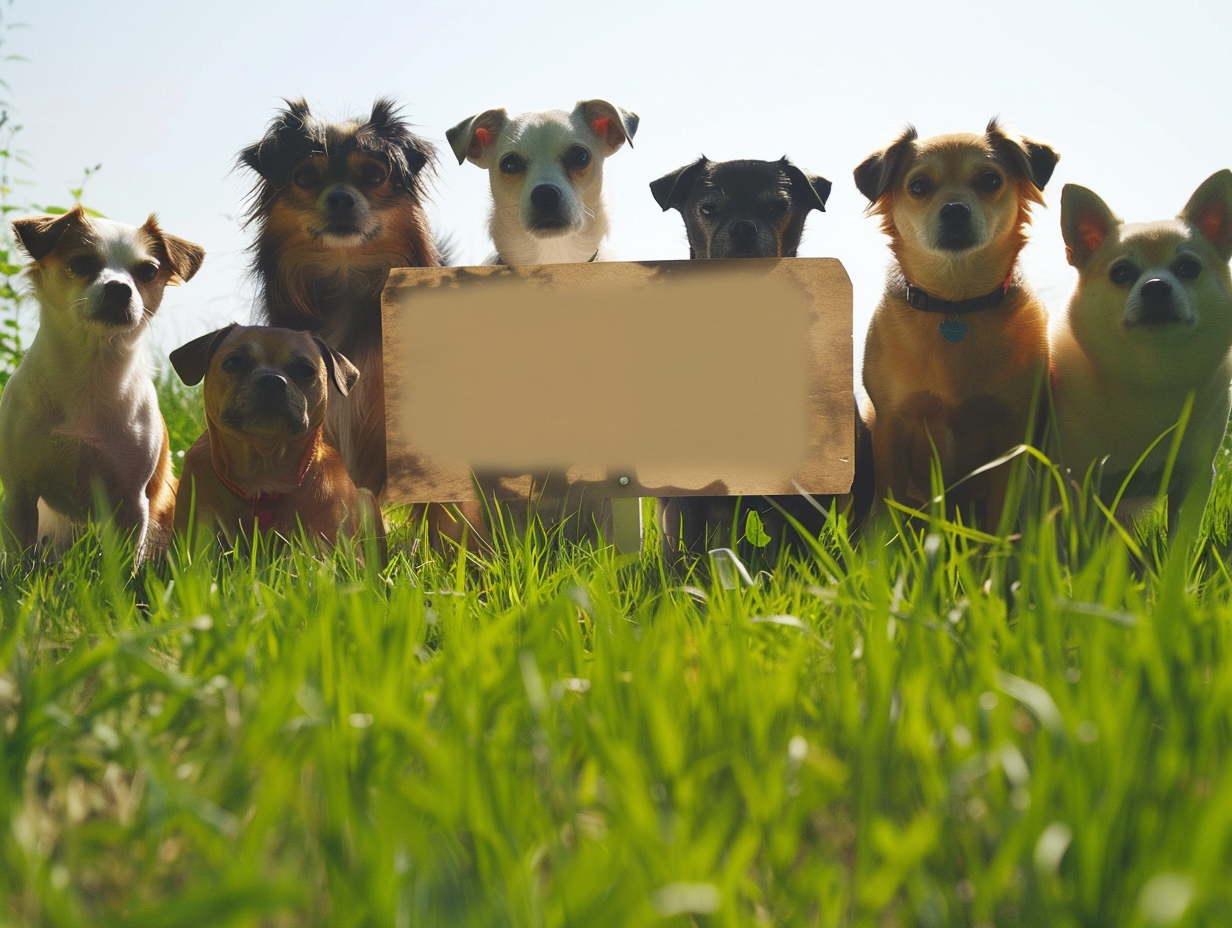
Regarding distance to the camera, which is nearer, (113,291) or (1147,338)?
(1147,338)

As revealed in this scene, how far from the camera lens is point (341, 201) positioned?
374 cm

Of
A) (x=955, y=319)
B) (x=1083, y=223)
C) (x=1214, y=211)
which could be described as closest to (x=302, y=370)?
(x=955, y=319)

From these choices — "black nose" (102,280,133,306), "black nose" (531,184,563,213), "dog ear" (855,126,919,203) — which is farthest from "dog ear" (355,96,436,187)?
"dog ear" (855,126,919,203)

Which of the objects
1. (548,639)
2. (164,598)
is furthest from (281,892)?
(164,598)

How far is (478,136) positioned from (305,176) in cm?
74

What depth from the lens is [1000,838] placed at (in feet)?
3.76

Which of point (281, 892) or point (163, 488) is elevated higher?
point (281, 892)

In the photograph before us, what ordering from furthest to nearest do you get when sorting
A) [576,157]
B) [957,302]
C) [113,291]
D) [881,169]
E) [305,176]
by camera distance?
[576,157], [305,176], [881,169], [957,302], [113,291]

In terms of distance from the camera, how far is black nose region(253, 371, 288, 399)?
10.1ft

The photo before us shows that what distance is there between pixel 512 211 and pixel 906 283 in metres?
1.60

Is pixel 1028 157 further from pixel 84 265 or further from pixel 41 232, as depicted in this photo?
pixel 41 232

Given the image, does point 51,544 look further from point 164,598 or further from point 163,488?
point 164,598

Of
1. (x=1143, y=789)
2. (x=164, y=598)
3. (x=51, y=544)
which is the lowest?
(x=51, y=544)

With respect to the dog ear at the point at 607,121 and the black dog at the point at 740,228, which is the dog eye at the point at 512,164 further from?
the black dog at the point at 740,228
